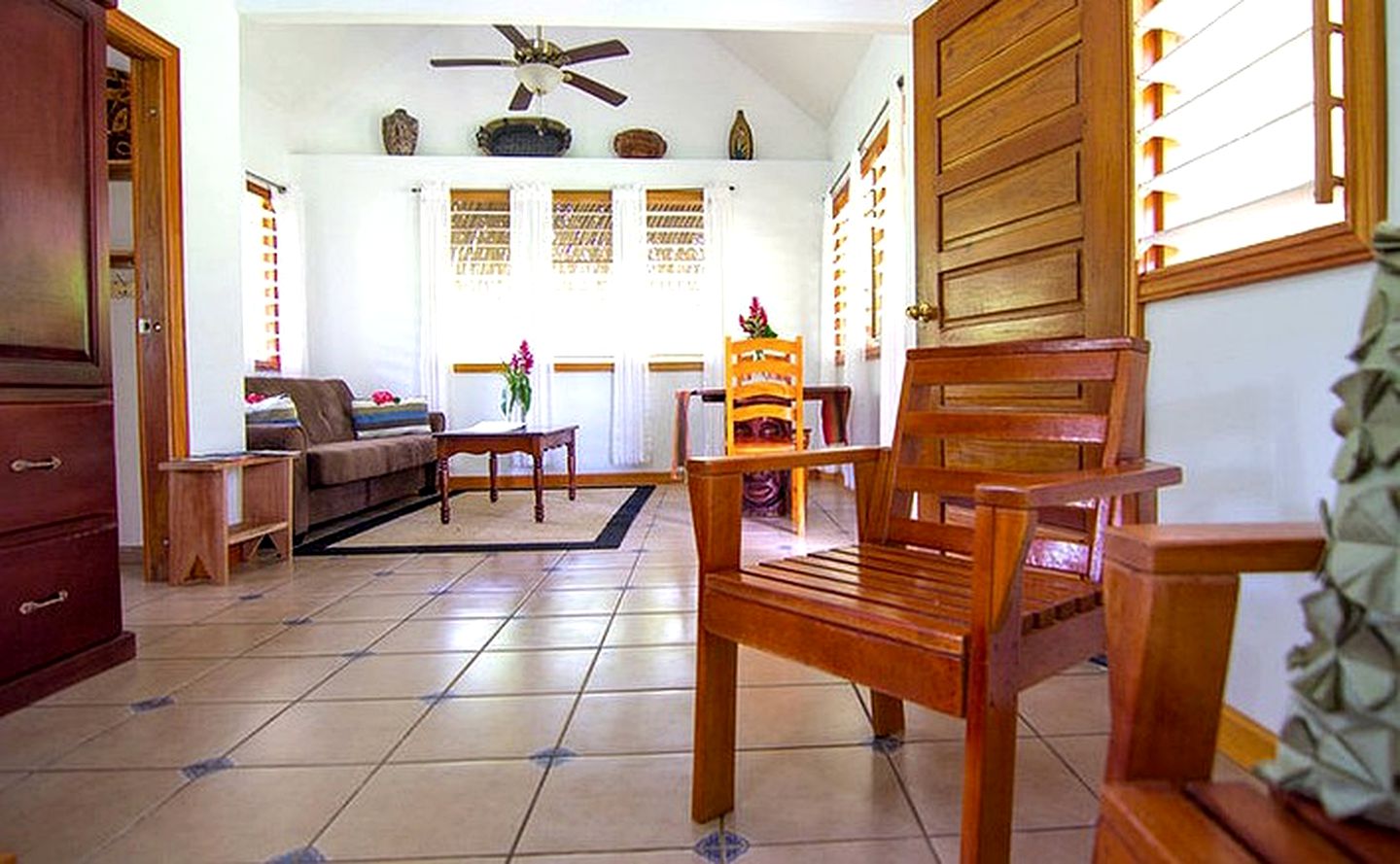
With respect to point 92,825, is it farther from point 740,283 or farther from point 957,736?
point 740,283

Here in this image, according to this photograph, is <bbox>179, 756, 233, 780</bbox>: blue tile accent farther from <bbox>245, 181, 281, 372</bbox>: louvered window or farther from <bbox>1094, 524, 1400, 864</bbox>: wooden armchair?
<bbox>245, 181, 281, 372</bbox>: louvered window

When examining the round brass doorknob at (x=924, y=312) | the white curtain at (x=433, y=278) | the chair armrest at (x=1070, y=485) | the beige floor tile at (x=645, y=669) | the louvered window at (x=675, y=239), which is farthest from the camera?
the louvered window at (x=675, y=239)

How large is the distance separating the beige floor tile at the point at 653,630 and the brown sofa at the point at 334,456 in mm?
2231

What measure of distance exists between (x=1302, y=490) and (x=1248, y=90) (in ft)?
2.50

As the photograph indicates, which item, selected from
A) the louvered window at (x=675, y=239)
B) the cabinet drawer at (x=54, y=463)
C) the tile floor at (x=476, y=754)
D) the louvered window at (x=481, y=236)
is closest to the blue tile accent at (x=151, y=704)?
the tile floor at (x=476, y=754)

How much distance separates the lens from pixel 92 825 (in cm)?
126

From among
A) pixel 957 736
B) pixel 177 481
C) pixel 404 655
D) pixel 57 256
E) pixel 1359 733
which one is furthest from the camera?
pixel 177 481

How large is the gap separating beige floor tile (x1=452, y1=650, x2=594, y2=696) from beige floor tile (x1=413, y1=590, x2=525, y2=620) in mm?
421

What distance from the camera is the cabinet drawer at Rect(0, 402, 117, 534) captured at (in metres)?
1.75

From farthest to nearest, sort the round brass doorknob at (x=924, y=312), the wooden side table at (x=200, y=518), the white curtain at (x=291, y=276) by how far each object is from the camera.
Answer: the white curtain at (x=291, y=276) < the wooden side table at (x=200, y=518) < the round brass doorknob at (x=924, y=312)

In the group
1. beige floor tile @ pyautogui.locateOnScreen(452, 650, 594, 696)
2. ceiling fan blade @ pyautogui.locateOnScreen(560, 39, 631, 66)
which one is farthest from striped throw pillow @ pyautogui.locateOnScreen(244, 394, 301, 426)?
beige floor tile @ pyautogui.locateOnScreen(452, 650, 594, 696)

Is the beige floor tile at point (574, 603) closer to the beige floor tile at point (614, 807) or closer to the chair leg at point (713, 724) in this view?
the beige floor tile at point (614, 807)

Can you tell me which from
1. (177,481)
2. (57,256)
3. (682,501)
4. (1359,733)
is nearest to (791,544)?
(682,501)

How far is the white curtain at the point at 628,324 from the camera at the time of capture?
604cm
